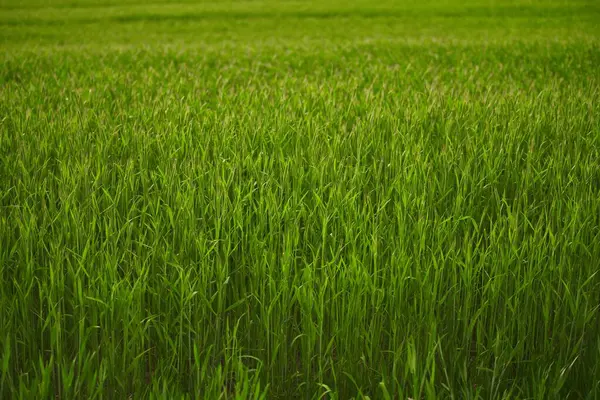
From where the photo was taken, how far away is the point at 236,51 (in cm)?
962

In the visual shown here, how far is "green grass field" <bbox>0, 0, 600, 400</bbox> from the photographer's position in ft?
5.79

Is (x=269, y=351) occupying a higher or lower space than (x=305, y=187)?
lower

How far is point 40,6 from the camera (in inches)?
822

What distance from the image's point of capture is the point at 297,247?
2471 millimetres

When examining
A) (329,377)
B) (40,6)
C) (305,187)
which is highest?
(40,6)

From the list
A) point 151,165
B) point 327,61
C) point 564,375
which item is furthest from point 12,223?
point 327,61

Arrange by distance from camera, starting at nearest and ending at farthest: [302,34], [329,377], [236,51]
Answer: [329,377]
[236,51]
[302,34]

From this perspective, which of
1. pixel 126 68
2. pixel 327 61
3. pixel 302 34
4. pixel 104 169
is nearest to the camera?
pixel 104 169

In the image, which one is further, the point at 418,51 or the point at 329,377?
the point at 418,51

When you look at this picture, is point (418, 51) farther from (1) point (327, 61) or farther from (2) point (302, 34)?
(2) point (302, 34)

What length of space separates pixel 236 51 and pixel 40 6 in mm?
14233

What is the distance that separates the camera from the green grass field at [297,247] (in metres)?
1.77

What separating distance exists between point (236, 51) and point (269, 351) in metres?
8.26

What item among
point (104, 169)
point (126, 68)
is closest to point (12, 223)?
point (104, 169)
